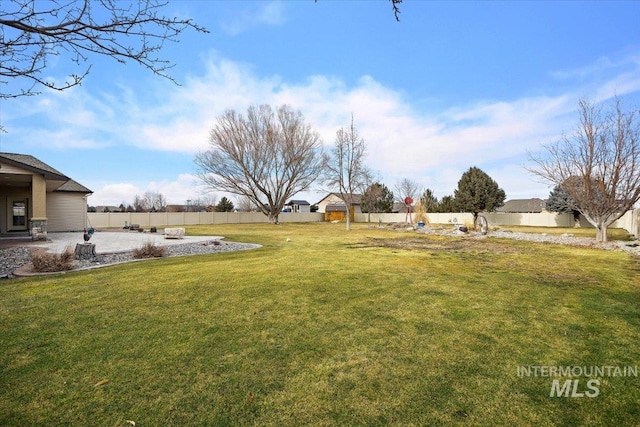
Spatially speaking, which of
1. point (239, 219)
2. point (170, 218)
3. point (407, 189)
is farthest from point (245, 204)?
Result: point (407, 189)

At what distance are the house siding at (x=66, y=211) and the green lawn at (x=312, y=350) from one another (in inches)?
682

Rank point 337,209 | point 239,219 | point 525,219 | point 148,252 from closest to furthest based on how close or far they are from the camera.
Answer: point 148,252, point 525,219, point 239,219, point 337,209

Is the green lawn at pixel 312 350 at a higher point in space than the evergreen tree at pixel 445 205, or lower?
lower

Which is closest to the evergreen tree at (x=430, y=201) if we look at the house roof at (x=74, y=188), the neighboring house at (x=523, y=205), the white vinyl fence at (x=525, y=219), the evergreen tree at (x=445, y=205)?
the evergreen tree at (x=445, y=205)

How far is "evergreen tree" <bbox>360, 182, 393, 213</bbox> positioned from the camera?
45.5 meters

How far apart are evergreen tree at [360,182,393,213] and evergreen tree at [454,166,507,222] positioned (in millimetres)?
14129

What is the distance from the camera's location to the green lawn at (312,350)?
2.11 meters

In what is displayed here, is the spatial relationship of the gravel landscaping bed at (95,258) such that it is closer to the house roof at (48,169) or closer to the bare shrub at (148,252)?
the bare shrub at (148,252)

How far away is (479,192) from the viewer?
32312 millimetres

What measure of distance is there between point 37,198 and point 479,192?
35.1 meters

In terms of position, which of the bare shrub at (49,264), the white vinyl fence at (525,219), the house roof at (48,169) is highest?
the house roof at (48,169)

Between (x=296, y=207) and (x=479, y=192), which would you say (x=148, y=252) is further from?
(x=296, y=207)

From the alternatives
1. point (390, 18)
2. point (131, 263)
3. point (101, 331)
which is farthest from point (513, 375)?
point (131, 263)

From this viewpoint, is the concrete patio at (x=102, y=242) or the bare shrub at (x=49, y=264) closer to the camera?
the bare shrub at (x=49, y=264)
